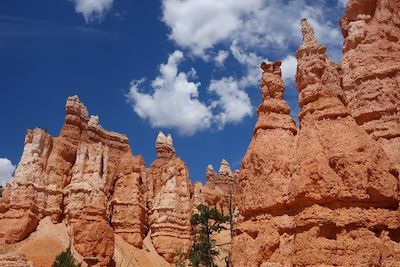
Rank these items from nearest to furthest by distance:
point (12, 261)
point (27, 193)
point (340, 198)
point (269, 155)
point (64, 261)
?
1. point (340, 198)
2. point (269, 155)
3. point (12, 261)
4. point (64, 261)
5. point (27, 193)

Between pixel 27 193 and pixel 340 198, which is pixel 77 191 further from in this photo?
pixel 340 198

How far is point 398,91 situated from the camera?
69.5ft

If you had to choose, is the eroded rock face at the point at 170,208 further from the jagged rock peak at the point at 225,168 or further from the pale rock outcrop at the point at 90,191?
the jagged rock peak at the point at 225,168

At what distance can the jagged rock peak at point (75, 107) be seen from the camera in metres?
51.3

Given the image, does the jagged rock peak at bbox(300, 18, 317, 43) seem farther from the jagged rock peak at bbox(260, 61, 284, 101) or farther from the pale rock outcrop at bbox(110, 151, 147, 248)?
the pale rock outcrop at bbox(110, 151, 147, 248)

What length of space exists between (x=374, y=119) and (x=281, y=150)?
6.25 metres

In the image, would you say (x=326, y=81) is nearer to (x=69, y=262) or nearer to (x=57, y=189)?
(x=69, y=262)

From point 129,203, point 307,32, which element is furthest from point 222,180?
point 307,32

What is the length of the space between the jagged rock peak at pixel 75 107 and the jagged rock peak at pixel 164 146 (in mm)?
14676

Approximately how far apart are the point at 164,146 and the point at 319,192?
1988 inches

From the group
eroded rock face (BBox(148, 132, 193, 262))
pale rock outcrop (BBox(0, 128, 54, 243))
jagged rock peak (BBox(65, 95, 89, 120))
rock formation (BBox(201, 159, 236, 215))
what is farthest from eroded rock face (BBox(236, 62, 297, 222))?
rock formation (BBox(201, 159, 236, 215))

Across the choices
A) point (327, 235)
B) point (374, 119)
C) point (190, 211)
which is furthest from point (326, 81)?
point (190, 211)

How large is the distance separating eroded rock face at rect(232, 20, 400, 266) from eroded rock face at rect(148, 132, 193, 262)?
3182 centimetres

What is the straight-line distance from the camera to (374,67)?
879 inches
